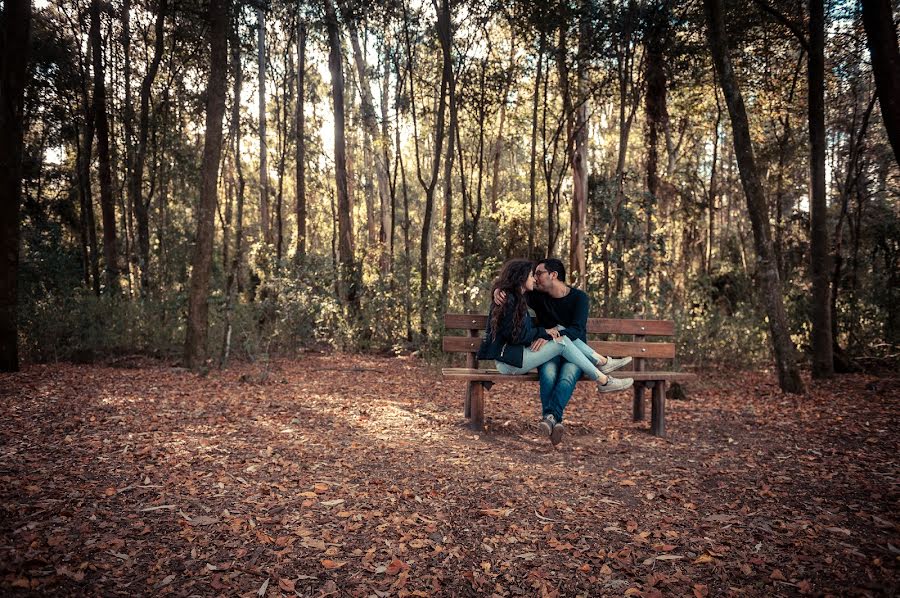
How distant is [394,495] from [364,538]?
59 centimetres

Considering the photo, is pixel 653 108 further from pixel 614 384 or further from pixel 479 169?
pixel 614 384

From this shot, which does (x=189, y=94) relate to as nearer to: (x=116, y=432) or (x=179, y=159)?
(x=179, y=159)

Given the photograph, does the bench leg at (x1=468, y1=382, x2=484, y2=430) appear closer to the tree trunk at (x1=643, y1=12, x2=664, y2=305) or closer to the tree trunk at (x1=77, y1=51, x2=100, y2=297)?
the tree trunk at (x1=643, y1=12, x2=664, y2=305)

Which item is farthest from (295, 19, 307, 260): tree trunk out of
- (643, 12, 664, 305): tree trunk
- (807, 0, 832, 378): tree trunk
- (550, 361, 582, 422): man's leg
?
(807, 0, 832, 378): tree trunk

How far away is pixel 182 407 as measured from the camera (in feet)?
18.8

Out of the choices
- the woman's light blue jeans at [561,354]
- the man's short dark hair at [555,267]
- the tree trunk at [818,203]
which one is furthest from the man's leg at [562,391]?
the tree trunk at [818,203]

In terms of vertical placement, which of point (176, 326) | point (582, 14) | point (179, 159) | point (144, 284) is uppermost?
point (582, 14)

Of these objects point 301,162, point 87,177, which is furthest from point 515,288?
point 87,177

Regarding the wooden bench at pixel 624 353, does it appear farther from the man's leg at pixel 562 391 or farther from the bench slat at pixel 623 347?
the man's leg at pixel 562 391

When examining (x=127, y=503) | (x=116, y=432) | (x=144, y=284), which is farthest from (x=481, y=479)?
(x=144, y=284)

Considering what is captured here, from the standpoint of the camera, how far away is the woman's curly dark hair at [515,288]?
16.5 ft

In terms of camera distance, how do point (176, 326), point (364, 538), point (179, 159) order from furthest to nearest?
1. point (179, 159)
2. point (176, 326)
3. point (364, 538)

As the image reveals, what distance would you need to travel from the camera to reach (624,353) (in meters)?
5.78

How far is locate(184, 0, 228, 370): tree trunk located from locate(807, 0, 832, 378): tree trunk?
881 cm
